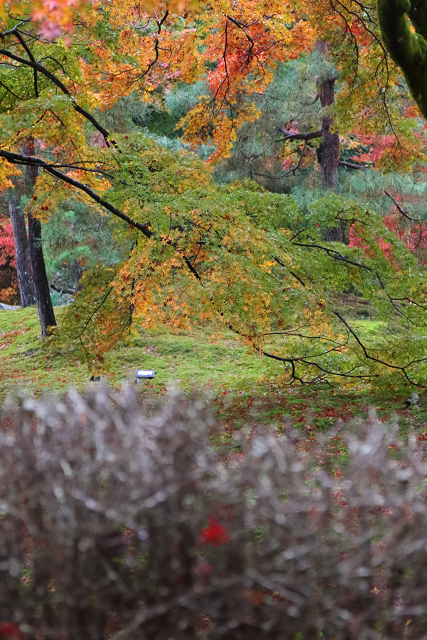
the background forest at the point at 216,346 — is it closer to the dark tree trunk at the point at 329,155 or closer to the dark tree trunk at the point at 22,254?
the dark tree trunk at the point at 329,155

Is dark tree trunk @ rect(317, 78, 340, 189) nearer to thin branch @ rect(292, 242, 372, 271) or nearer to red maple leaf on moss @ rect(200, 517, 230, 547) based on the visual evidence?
thin branch @ rect(292, 242, 372, 271)

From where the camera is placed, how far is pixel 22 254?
1692 centimetres

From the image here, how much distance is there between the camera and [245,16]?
25.7 feet

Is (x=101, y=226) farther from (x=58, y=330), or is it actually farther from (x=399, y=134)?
(x=399, y=134)

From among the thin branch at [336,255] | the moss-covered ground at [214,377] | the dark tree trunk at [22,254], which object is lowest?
the moss-covered ground at [214,377]

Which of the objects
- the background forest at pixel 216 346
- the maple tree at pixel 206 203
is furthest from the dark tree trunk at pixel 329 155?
the maple tree at pixel 206 203

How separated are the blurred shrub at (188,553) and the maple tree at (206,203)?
3081 millimetres

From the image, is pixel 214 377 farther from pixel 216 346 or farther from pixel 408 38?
pixel 408 38

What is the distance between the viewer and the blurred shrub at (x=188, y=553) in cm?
218

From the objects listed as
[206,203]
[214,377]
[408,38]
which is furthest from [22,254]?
[408,38]

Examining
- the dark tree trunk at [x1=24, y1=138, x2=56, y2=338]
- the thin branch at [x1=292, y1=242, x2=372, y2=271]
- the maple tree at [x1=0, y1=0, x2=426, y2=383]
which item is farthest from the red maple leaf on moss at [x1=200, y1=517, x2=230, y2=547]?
the dark tree trunk at [x1=24, y1=138, x2=56, y2=338]

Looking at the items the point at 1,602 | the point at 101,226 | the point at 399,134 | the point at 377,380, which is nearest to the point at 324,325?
the point at 377,380

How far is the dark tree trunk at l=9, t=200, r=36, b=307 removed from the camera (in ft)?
53.3

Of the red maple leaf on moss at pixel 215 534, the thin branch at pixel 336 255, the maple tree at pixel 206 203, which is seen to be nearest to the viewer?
the red maple leaf on moss at pixel 215 534
